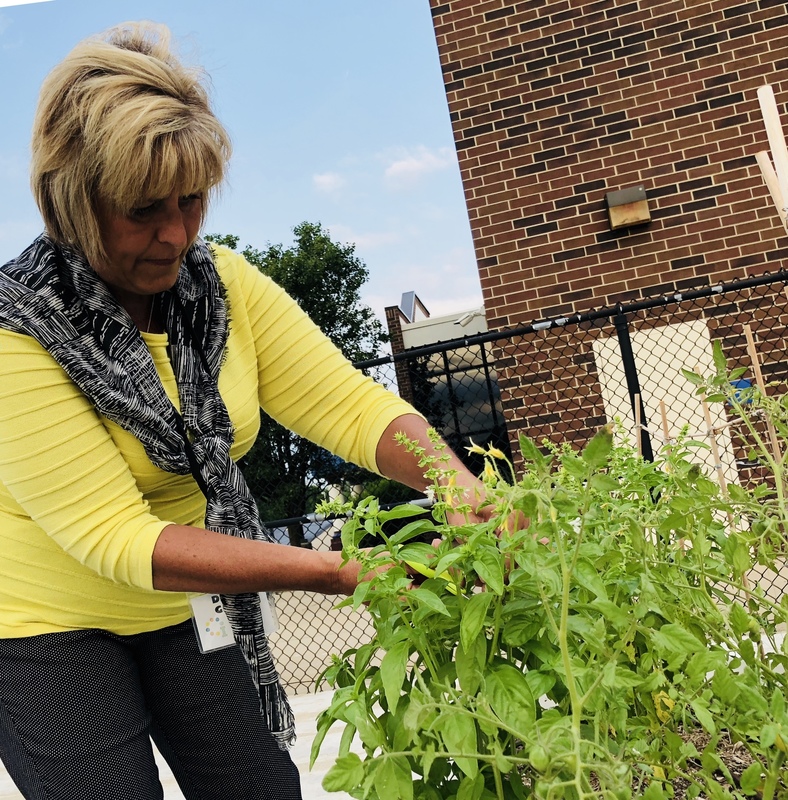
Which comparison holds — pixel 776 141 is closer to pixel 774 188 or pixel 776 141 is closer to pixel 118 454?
pixel 774 188

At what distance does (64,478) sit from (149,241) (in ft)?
1.40

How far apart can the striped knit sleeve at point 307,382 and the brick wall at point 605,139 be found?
511 centimetres

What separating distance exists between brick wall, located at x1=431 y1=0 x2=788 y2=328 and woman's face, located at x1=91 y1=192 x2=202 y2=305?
5.44 m

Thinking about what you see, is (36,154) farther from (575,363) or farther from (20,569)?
(575,363)

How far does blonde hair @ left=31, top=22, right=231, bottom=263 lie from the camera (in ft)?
4.66

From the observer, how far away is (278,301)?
190cm

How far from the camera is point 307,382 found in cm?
184

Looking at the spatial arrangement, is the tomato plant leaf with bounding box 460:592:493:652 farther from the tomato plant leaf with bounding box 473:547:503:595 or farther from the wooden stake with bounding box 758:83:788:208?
the wooden stake with bounding box 758:83:788:208

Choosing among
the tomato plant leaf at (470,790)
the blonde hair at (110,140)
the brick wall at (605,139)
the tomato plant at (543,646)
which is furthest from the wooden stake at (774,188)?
the brick wall at (605,139)

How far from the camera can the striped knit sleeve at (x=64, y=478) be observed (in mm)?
1402

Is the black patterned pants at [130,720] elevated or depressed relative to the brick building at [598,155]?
depressed

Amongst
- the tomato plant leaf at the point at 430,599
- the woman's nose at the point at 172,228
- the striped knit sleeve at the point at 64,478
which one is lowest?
the tomato plant leaf at the point at 430,599

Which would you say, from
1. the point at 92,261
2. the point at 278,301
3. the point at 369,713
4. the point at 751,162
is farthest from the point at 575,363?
the point at 369,713

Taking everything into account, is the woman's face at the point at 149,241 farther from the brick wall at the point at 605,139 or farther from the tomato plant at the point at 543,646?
the brick wall at the point at 605,139
